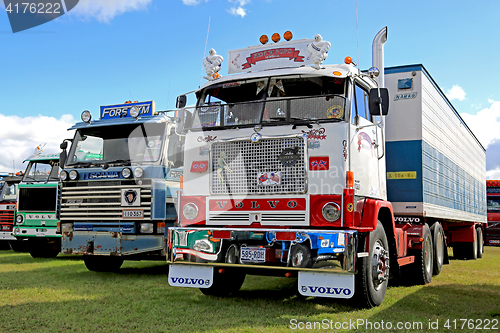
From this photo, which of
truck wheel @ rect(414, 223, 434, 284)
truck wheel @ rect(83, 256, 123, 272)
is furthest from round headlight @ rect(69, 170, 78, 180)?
truck wheel @ rect(414, 223, 434, 284)

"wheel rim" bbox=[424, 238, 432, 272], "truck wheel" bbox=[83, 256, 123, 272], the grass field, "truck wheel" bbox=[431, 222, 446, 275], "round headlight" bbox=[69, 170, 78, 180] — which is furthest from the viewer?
"truck wheel" bbox=[83, 256, 123, 272]

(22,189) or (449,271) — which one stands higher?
(22,189)

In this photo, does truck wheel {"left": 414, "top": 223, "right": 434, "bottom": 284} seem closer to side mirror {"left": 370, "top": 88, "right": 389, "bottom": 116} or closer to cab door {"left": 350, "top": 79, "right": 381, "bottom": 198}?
A: cab door {"left": 350, "top": 79, "right": 381, "bottom": 198}

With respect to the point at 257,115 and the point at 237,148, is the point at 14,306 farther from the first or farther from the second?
the point at 257,115

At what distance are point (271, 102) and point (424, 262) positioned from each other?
15.2ft

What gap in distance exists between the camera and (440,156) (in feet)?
32.7

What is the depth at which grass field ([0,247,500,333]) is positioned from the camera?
5.32 m

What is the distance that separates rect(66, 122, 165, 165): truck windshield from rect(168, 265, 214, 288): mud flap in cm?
344

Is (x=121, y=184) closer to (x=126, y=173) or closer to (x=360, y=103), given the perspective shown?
(x=126, y=173)

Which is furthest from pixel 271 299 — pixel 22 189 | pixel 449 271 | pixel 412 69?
pixel 22 189

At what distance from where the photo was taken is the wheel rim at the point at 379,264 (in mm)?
6312

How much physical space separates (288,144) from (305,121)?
1.24ft

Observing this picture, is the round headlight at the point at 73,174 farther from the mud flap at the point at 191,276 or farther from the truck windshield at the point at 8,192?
the truck windshield at the point at 8,192

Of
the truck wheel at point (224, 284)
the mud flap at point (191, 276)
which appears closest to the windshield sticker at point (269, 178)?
the mud flap at point (191, 276)
